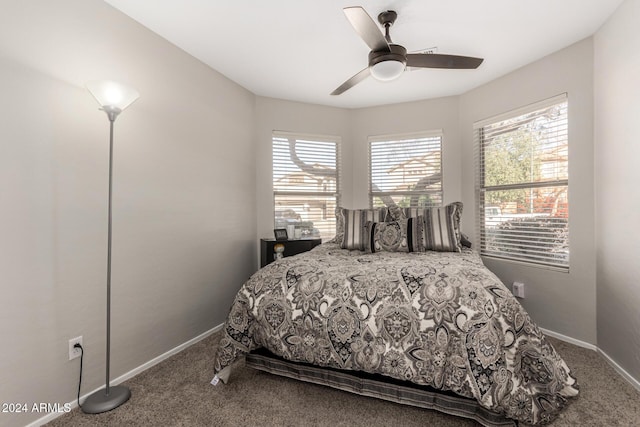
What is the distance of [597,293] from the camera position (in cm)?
252

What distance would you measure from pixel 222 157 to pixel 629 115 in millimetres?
3223

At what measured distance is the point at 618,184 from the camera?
2195 mm

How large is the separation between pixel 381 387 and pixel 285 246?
2.00 metres

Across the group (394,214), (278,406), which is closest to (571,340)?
(394,214)

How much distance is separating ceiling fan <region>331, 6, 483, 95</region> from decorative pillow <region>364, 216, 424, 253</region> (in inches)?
51.8

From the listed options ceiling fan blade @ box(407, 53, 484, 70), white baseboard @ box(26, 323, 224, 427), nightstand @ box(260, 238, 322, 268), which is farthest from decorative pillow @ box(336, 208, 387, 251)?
white baseboard @ box(26, 323, 224, 427)

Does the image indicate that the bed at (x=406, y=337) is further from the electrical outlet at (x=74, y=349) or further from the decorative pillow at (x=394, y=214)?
the decorative pillow at (x=394, y=214)

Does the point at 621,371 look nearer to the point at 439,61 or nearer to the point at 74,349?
the point at 439,61

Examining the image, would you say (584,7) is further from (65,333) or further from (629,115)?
(65,333)

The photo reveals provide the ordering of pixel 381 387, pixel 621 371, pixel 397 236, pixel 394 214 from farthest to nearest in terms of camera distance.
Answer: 1. pixel 394 214
2. pixel 397 236
3. pixel 621 371
4. pixel 381 387

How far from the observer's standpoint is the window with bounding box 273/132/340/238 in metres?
3.88

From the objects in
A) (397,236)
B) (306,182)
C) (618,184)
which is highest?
(306,182)

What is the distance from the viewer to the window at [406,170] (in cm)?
385

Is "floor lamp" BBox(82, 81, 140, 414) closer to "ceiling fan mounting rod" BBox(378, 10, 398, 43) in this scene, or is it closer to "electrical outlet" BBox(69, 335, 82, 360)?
"electrical outlet" BBox(69, 335, 82, 360)
